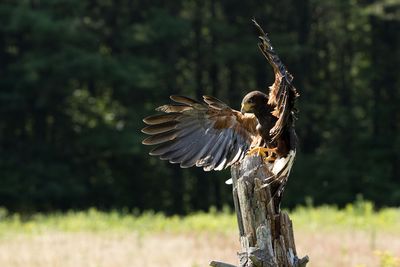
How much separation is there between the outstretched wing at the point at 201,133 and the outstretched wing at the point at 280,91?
1.28 feet

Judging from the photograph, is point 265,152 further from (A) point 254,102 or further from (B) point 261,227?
(B) point 261,227

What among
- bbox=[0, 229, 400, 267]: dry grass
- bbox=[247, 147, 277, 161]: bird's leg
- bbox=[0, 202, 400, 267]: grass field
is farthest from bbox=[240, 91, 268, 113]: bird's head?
bbox=[0, 229, 400, 267]: dry grass

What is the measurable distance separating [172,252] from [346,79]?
23.2 m

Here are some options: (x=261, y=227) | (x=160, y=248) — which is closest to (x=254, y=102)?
(x=261, y=227)

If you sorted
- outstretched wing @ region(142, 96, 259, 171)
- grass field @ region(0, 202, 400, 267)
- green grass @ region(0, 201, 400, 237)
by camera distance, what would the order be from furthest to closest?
green grass @ region(0, 201, 400, 237) → grass field @ region(0, 202, 400, 267) → outstretched wing @ region(142, 96, 259, 171)

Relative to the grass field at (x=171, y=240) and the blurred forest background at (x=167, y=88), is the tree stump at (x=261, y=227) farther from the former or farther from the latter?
the blurred forest background at (x=167, y=88)

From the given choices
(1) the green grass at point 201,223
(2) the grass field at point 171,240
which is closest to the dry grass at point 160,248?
(2) the grass field at point 171,240

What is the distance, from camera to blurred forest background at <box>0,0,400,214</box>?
1008 inches

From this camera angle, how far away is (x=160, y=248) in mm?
12391

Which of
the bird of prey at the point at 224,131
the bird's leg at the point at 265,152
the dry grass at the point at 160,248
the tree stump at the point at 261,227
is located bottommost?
the dry grass at the point at 160,248

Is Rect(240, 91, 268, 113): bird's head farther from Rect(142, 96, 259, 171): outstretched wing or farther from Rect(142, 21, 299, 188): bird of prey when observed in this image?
Rect(142, 96, 259, 171): outstretched wing

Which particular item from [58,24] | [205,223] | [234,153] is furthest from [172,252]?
[58,24]

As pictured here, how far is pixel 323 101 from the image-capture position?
33.2 metres

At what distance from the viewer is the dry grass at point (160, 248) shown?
11.1m
